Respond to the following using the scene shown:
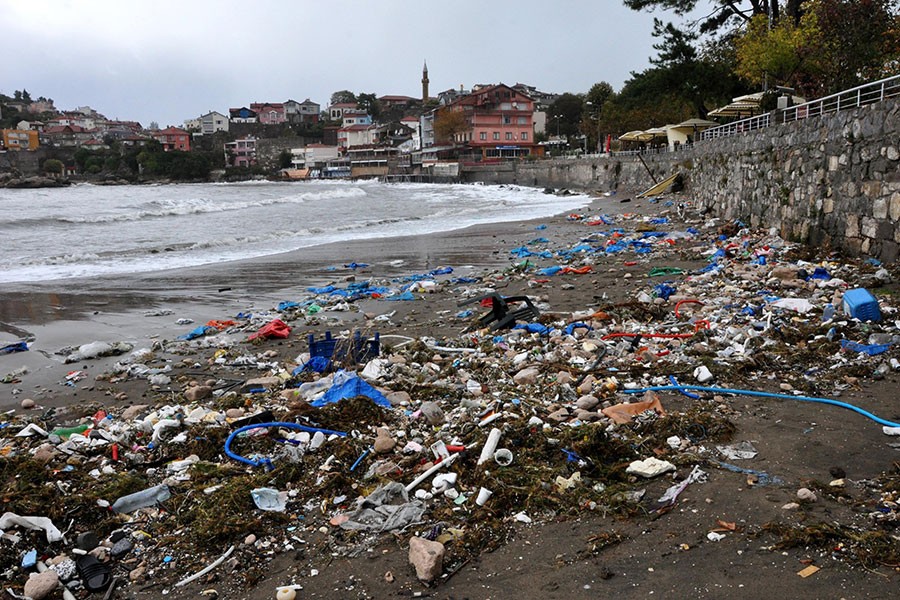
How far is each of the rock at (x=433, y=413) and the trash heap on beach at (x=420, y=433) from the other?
0.02 meters

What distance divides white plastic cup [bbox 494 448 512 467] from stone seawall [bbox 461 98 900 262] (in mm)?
7128

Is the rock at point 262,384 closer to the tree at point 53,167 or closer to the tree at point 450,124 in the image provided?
the tree at point 450,124

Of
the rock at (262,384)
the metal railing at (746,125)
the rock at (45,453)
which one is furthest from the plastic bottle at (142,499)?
the metal railing at (746,125)

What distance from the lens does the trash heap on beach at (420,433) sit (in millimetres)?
3453

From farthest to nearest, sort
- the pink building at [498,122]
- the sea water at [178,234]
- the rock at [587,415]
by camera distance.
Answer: the pink building at [498,122], the sea water at [178,234], the rock at [587,415]

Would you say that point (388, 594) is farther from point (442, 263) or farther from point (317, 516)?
point (442, 263)

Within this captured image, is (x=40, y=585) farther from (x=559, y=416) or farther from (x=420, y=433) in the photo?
(x=559, y=416)

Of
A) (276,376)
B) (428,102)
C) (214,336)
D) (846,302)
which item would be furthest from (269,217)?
(428,102)

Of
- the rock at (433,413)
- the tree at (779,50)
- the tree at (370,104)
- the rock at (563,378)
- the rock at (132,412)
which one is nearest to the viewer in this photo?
the rock at (433,413)

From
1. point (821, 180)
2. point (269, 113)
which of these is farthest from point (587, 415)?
point (269, 113)

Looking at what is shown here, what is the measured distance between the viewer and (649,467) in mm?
3838

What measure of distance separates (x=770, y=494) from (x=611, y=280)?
7.48 m

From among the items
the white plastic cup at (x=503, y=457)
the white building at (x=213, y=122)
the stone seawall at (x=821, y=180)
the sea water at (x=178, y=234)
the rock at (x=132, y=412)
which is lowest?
the rock at (x=132, y=412)

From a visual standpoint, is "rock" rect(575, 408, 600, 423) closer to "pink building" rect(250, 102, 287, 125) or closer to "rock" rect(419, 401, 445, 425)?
"rock" rect(419, 401, 445, 425)
